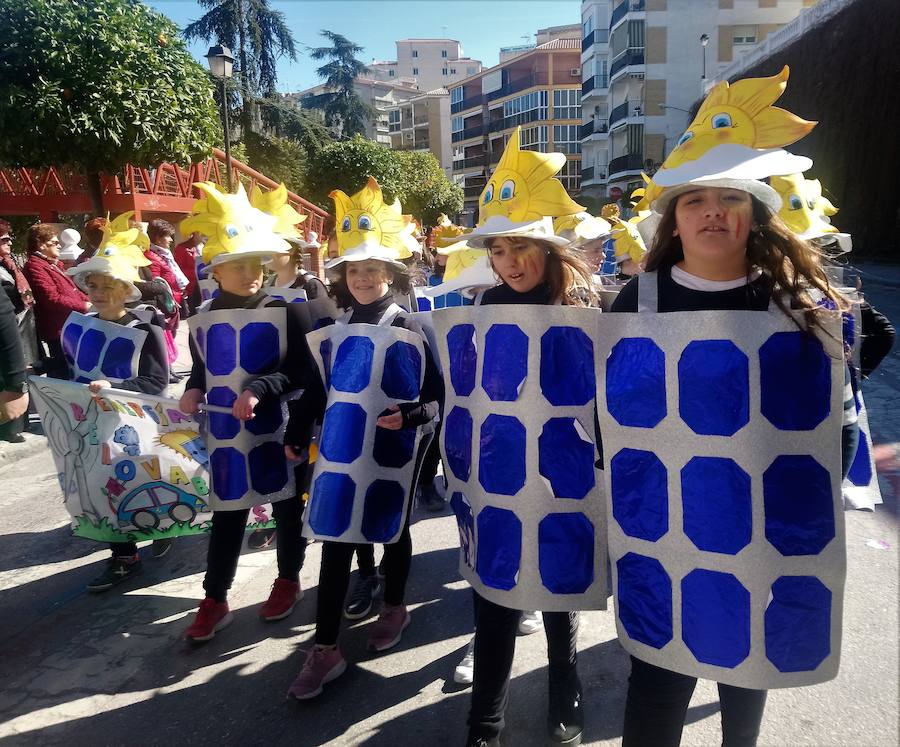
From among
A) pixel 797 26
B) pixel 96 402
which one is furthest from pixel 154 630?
pixel 797 26

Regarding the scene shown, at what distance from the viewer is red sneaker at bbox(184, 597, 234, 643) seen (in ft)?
10.1

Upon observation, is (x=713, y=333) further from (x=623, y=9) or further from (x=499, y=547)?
(x=623, y=9)

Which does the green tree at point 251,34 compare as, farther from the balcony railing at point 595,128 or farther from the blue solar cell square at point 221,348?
the blue solar cell square at point 221,348

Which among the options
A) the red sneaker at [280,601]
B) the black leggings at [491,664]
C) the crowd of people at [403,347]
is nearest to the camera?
the crowd of people at [403,347]

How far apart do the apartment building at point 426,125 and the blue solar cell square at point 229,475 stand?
77391 mm

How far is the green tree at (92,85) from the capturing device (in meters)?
7.07

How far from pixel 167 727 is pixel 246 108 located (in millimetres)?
35281

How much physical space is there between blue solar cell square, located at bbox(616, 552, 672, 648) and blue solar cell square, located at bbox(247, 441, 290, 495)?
1.81 meters

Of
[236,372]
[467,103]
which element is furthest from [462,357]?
[467,103]

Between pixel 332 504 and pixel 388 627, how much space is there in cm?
74

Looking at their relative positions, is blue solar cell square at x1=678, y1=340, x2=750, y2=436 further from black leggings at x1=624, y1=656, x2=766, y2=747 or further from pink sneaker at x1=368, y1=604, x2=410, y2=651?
pink sneaker at x1=368, y1=604, x2=410, y2=651

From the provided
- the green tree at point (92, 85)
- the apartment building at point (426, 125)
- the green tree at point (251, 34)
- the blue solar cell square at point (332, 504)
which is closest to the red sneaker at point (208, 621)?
the blue solar cell square at point (332, 504)

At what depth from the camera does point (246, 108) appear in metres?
33.7

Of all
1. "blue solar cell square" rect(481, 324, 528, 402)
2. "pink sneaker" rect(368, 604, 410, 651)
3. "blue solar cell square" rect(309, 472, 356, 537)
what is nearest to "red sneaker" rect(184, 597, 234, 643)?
"pink sneaker" rect(368, 604, 410, 651)
